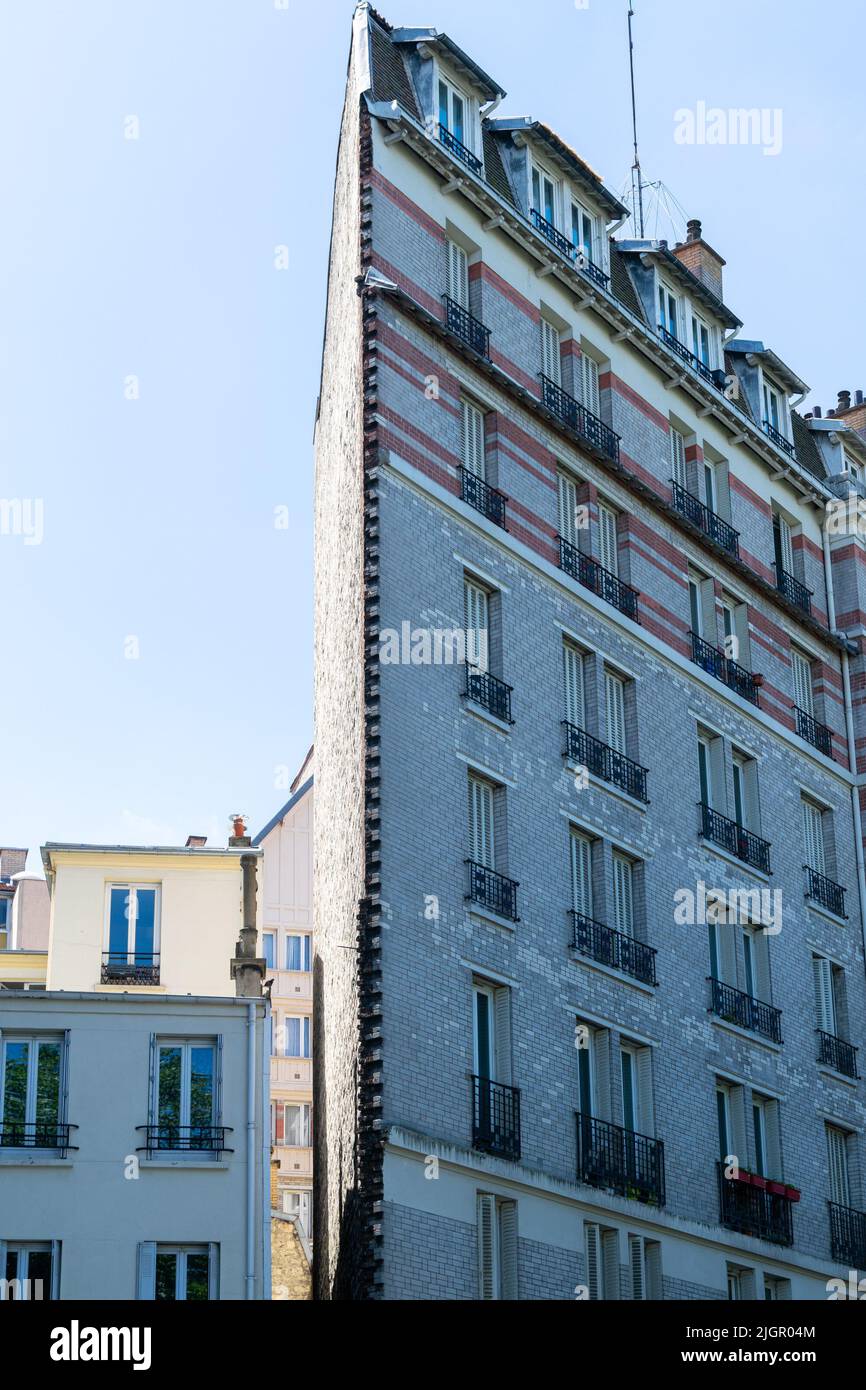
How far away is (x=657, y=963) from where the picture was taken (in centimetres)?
3222

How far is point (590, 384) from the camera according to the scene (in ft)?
117

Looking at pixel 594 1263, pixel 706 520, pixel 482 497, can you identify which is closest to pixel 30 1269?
pixel 594 1263

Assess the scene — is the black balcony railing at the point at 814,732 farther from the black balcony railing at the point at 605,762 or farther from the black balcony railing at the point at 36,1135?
the black balcony railing at the point at 36,1135

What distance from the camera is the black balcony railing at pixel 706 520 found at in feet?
121

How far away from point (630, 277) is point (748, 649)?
7028mm

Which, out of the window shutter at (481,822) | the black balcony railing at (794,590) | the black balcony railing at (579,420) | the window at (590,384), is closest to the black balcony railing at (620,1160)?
the window shutter at (481,822)

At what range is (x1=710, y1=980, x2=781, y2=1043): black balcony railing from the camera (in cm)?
3341

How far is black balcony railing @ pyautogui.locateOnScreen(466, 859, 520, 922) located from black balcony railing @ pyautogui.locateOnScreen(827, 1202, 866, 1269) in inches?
351

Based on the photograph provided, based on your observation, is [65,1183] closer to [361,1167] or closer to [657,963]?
[361,1167]

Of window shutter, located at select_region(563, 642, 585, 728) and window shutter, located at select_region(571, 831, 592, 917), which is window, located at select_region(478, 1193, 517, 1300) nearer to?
window shutter, located at select_region(571, 831, 592, 917)

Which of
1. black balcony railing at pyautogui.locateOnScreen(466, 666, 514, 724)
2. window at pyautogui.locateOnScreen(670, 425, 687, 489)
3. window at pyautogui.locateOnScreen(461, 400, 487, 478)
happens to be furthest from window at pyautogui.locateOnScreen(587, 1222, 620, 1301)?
window at pyautogui.locateOnScreen(670, 425, 687, 489)

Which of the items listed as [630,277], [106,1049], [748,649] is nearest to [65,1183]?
[106,1049]

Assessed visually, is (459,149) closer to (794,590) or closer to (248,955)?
(794,590)

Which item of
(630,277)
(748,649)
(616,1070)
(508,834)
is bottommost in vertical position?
(616,1070)
